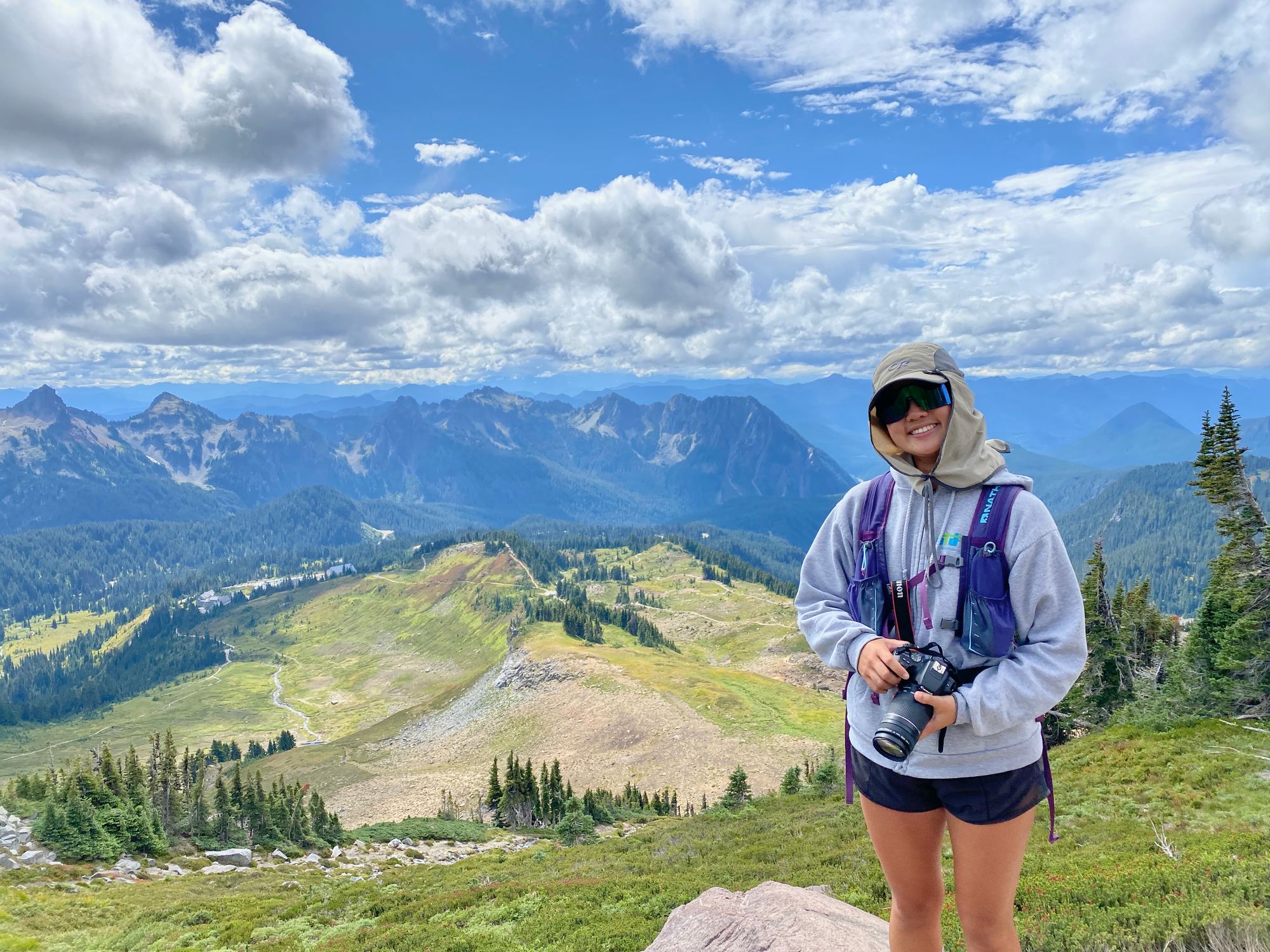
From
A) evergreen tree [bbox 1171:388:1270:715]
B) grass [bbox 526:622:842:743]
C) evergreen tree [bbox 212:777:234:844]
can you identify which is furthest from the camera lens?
grass [bbox 526:622:842:743]

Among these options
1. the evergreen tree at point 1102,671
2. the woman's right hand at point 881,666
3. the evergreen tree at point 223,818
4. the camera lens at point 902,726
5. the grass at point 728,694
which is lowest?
the grass at point 728,694

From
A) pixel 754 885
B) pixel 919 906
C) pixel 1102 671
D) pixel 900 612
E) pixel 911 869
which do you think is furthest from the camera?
pixel 1102 671

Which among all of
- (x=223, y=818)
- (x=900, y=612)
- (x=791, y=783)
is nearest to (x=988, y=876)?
(x=900, y=612)

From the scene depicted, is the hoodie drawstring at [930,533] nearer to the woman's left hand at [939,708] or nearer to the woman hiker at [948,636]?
the woman hiker at [948,636]

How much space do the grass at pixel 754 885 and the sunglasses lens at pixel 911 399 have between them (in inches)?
274

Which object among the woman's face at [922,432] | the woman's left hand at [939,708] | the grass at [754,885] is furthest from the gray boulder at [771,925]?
the woman's face at [922,432]

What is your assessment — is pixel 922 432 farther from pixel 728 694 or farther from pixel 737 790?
pixel 728 694

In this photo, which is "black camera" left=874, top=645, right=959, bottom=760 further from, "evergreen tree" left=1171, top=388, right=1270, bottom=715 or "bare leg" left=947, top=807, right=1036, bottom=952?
"evergreen tree" left=1171, top=388, right=1270, bottom=715

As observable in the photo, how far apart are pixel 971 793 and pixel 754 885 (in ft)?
53.1

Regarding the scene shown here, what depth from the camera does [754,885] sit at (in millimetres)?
17875

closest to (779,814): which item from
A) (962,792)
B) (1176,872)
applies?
(1176,872)

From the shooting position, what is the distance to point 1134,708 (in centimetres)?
3553

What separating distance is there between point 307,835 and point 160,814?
14.7 meters

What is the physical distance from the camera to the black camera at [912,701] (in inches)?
166
